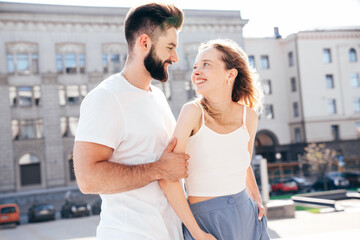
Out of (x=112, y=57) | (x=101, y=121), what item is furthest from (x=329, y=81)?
(x=101, y=121)

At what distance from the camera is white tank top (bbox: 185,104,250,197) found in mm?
2758

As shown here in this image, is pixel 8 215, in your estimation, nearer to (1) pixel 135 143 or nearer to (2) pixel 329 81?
(1) pixel 135 143

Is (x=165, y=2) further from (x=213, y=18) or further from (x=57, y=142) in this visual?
(x=213, y=18)

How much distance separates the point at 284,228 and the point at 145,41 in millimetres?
14079

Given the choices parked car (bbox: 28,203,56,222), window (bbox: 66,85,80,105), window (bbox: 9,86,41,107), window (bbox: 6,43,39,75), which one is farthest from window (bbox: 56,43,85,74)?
parked car (bbox: 28,203,56,222)

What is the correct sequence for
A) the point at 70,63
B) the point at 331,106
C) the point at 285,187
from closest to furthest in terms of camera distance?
the point at 285,187, the point at 70,63, the point at 331,106

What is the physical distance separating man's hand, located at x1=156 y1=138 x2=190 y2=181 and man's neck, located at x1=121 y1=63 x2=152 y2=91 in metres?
0.52

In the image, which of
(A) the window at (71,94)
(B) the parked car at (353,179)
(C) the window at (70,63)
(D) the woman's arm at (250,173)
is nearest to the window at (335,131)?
(B) the parked car at (353,179)

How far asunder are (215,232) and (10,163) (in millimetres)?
34602

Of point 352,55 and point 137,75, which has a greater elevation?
point 352,55

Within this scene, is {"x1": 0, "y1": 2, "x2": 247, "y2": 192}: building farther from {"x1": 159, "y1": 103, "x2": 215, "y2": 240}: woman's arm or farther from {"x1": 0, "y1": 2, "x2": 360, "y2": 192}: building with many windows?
{"x1": 159, "y1": 103, "x2": 215, "y2": 240}: woman's arm

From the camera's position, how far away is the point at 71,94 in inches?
1467

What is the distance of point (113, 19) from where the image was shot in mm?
37938

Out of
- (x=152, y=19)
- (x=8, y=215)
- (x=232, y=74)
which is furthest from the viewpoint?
(x=8, y=215)
